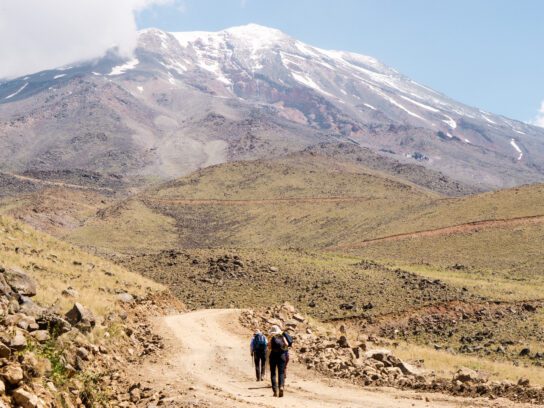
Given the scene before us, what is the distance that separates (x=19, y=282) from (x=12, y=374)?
7.37 metres

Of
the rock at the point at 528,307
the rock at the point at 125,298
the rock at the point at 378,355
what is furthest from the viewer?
the rock at the point at 528,307

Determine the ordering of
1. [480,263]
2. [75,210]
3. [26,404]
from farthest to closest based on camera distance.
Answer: [75,210], [480,263], [26,404]

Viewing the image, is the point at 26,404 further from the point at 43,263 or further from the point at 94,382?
the point at 43,263

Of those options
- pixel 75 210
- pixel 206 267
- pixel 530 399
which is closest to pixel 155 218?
pixel 75 210

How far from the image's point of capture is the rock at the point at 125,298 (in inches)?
923

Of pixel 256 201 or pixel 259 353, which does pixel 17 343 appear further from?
pixel 256 201

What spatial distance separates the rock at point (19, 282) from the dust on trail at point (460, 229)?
200ft

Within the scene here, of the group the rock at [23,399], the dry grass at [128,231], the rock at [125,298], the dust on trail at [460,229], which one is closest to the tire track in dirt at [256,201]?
the dry grass at [128,231]

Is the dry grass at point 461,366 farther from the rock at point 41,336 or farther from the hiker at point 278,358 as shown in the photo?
the rock at point 41,336

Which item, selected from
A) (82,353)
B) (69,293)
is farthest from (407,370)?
(69,293)

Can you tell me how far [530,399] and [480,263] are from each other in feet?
165

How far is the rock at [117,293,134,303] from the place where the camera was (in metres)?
23.5

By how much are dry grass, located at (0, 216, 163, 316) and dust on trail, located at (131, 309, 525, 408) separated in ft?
9.70

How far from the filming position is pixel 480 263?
61562mm
